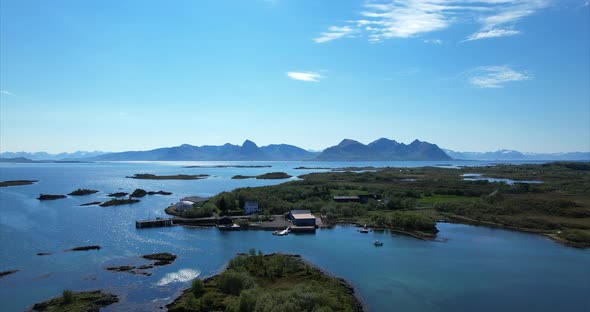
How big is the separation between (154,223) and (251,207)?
1138 cm

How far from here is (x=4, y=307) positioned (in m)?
19.3

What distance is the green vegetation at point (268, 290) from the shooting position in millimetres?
16531

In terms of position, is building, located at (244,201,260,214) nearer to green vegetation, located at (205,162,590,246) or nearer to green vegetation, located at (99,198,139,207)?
green vegetation, located at (205,162,590,246)

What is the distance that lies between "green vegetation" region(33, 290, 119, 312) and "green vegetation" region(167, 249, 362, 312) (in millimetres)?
3587

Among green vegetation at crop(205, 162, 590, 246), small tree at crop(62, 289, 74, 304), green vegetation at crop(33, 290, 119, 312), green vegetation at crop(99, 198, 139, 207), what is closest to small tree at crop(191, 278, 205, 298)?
green vegetation at crop(33, 290, 119, 312)

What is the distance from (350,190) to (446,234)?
28346 millimetres

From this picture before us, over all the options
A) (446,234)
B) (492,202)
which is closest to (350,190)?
(492,202)

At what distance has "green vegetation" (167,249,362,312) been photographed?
1653cm

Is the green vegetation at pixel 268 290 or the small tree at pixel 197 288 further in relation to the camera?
the small tree at pixel 197 288

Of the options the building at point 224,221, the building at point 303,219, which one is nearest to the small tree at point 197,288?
the building at point 303,219

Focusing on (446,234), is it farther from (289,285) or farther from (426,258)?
(289,285)

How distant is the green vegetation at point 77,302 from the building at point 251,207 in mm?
25955

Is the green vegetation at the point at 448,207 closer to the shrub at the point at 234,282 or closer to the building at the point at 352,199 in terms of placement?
the building at the point at 352,199

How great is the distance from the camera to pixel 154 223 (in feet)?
135
